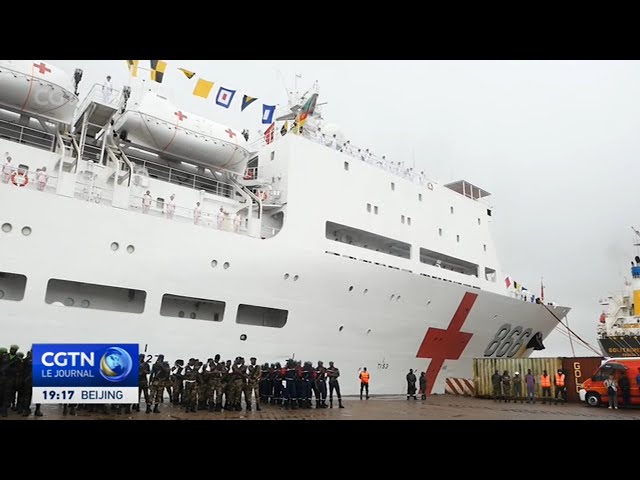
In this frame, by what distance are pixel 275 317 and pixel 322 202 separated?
3.34 m

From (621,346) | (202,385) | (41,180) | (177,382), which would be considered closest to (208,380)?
(202,385)

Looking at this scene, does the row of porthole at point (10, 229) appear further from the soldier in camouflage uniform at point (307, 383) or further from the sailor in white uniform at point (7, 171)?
the soldier in camouflage uniform at point (307, 383)

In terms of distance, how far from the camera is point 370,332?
12391 mm

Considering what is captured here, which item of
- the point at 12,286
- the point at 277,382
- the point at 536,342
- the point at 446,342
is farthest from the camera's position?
the point at 536,342

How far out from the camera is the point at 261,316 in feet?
36.9

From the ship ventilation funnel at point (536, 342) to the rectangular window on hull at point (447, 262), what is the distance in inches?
128

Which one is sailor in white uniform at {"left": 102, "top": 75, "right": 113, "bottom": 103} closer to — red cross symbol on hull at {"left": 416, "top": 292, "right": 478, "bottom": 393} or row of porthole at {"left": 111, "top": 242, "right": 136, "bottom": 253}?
row of porthole at {"left": 111, "top": 242, "right": 136, "bottom": 253}

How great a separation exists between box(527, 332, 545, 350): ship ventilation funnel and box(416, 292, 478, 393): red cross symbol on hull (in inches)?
168

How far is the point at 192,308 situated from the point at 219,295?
0.76 metres

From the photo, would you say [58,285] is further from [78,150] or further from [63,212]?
[78,150]

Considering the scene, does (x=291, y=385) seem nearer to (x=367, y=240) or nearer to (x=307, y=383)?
(x=307, y=383)

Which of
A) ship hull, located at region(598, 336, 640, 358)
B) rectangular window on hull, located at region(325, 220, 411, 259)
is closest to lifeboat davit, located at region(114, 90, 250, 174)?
rectangular window on hull, located at region(325, 220, 411, 259)

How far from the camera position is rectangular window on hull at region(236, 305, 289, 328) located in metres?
11.0

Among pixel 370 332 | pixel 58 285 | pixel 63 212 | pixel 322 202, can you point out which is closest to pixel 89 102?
pixel 63 212
